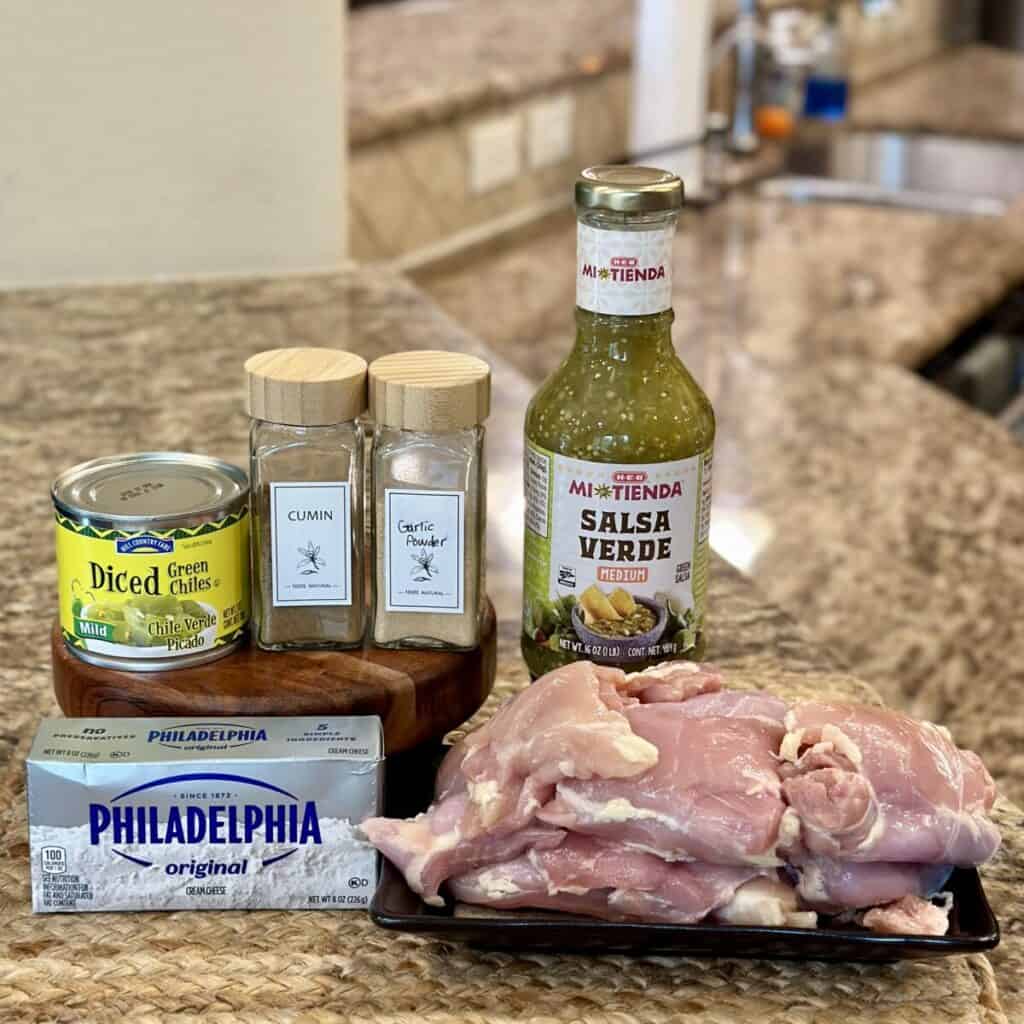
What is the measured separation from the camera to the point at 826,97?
3.30m

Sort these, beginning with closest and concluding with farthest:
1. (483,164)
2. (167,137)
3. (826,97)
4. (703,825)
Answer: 1. (703,825)
2. (167,137)
3. (483,164)
4. (826,97)

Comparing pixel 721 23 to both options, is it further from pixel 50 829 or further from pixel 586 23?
pixel 50 829

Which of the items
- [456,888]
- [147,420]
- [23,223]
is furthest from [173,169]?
[456,888]

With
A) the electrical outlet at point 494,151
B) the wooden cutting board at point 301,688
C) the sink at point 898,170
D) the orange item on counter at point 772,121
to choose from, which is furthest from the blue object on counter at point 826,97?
the wooden cutting board at point 301,688

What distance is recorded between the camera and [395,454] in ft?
2.86

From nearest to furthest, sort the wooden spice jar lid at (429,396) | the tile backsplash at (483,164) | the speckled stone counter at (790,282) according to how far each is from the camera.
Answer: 1. the wooden spice jar lid at (429,396)
2. the speckled stone counter at (790,282)
3. the tile backsplash at (483,164)

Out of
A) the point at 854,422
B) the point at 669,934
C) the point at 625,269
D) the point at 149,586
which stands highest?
the point at 625,269

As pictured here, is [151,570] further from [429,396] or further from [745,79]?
[745,79]

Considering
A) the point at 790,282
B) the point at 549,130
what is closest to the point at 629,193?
the point at 790,282

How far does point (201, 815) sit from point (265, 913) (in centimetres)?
7

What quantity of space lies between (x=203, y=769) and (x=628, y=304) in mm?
327

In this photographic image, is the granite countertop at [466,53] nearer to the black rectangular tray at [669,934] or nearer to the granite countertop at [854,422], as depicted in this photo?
the granite countertop at [854,422]

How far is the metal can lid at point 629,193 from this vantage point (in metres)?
0.85

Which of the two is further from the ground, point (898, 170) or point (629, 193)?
point (629, 193)
